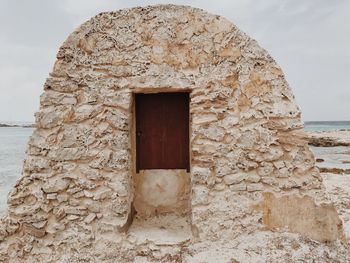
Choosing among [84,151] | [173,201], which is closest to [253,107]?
[173,201]

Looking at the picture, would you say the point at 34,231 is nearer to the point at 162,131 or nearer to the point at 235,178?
the point at 162,131

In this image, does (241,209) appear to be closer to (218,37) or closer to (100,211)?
(100,211)

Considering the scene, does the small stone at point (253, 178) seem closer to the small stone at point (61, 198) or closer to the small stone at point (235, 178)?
the small stone at point (235, 178)

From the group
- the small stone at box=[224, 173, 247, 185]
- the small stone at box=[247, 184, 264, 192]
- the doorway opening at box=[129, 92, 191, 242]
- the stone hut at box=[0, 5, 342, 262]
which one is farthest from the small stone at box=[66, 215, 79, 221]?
the small stone at box=[247, 184, 264, 192]

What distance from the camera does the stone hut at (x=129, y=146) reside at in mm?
3193

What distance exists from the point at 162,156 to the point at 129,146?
571mm

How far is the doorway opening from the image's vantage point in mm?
3732

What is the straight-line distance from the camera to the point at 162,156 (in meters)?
3.78

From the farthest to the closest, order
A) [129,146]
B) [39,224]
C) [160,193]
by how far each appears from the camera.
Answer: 1. [160,193]
2. [129,146]
3. [39,224]

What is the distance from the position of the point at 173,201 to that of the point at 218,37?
6.49ft

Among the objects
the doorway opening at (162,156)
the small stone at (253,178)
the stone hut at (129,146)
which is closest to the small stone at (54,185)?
the stone hut at (129,146)

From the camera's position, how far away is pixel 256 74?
10.8 ft

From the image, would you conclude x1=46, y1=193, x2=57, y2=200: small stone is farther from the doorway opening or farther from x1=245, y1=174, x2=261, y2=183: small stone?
x1=245, y1=174, x2=261, y2=183: small stone

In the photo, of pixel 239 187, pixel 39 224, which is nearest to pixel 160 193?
pixel 239 187
